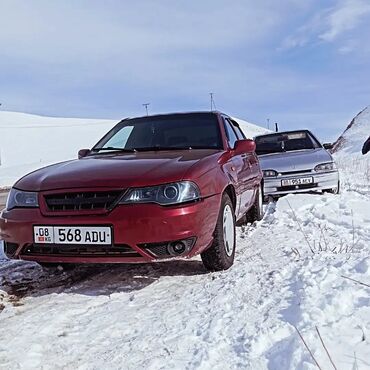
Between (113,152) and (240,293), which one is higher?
(113,152)

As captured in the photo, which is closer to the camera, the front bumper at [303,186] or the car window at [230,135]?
the car window at [230,135]

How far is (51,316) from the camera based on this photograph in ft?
9.95

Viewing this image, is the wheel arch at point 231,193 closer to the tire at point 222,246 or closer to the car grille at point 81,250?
the tire at point 222,246

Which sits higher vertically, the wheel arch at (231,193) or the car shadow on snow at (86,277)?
the wheel arch at (231,193)

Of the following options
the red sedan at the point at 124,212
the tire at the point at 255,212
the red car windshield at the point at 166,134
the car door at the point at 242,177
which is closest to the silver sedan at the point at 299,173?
the tire at the point at 255,212

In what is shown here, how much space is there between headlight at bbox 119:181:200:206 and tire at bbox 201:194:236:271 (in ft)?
1.60

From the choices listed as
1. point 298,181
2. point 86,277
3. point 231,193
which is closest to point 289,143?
point 298,181

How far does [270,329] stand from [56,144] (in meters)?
56.2

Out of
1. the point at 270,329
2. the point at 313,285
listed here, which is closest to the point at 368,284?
the point at 313,285

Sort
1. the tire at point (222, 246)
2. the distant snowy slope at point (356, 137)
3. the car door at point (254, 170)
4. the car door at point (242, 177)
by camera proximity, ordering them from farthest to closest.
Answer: the distant snowy slope at point (356, 137) → the car door at point (254, 170) → the car door at point (242, 177) → the tire at point (222, 246)

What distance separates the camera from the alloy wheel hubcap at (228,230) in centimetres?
393

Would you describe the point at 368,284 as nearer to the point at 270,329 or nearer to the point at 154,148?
the point at 270,329

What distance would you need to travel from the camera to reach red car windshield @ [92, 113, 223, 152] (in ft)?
15.4

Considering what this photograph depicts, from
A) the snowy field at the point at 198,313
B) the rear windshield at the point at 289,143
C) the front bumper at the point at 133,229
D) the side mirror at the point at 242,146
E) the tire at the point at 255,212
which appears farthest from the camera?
the rear windshield at the point at 289,143
